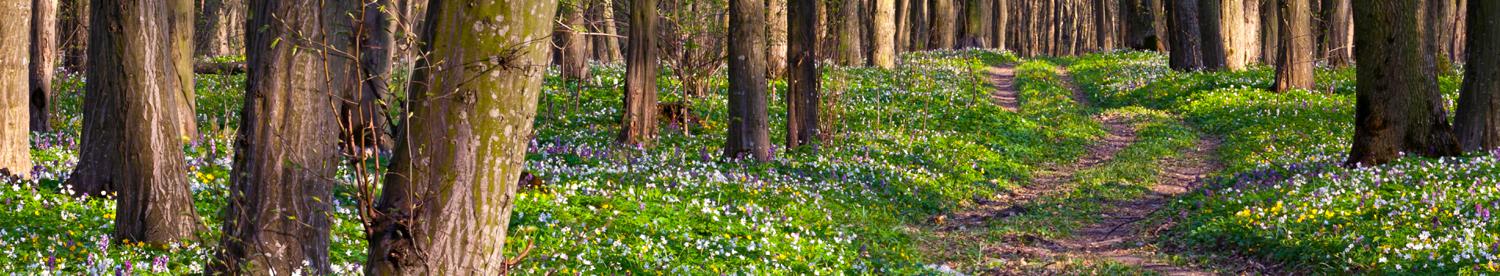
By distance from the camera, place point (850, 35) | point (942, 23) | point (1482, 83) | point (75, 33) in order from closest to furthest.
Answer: point (1482, 83) < point (75, 33) < point (850, 35) < point (942, 23)

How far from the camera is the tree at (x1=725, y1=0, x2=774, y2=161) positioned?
12.9m

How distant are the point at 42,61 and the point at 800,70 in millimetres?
8094

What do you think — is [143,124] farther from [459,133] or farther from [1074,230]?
[1074,230]

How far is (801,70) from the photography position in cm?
1434

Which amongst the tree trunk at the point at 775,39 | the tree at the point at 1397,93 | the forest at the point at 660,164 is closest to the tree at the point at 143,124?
the forest at the point at 660,164

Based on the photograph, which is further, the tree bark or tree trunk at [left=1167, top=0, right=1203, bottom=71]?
tree trunk at [left=1167, top=0, right=1203, bottom=71]

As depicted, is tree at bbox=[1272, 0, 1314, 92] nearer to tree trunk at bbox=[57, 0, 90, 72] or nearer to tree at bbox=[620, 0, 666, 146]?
tree at bbox=[620, 0, 666, 146]

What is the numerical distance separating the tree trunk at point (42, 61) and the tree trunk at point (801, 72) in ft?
25.3

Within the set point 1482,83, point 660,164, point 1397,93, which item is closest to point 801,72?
point 660,164

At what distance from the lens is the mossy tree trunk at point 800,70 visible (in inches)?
548

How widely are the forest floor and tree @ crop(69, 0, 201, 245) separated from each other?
17.0 feet

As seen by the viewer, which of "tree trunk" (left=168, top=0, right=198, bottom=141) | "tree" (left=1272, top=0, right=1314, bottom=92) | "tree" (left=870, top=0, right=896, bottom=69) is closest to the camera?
"tree trunk" (left=168, top=0, right=198, bottom=141)

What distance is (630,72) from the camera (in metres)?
14.4

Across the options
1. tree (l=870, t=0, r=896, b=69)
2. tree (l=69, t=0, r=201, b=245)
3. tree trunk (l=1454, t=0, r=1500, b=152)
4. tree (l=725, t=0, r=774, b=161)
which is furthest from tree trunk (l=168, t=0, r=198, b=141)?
tree (l=870, t=0, r=896, b=69)
